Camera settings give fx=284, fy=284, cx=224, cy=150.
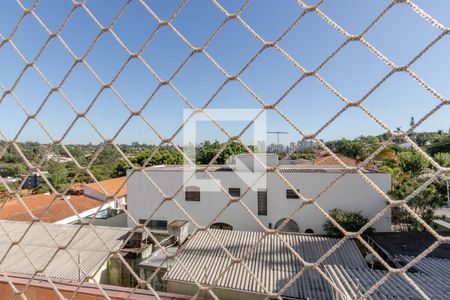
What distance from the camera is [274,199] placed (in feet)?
25.1

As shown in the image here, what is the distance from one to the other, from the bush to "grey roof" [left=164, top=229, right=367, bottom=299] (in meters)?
2.60

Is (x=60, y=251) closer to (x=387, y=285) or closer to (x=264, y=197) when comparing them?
(x=387, y=285)

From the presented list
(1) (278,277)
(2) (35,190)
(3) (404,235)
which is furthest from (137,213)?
(2) (35,190)

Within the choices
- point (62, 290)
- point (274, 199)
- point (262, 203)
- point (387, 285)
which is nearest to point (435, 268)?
point (387, 285)

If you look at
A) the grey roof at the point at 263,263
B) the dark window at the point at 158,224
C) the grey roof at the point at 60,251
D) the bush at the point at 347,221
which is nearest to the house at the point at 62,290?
the grey roof at the point at 263,263

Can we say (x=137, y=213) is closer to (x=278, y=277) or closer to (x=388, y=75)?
(x=278, y=277)

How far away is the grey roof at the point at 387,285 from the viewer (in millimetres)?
1796

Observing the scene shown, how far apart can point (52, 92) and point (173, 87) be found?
47 centimetres

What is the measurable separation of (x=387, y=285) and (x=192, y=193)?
20.7ft

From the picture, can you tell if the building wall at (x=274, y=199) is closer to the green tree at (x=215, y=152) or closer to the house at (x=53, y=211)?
the house at (x=53, y=211)

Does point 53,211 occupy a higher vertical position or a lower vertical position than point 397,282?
lower

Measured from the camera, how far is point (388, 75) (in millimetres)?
566

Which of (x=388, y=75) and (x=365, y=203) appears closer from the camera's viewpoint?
(x=388, y=75)

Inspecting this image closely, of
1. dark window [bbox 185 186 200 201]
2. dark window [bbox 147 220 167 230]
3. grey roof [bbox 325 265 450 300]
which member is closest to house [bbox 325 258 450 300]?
grey roof [bbox 325 265 450 300]
